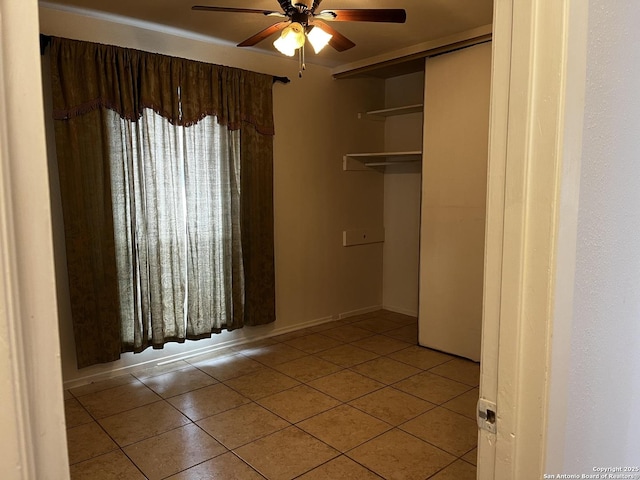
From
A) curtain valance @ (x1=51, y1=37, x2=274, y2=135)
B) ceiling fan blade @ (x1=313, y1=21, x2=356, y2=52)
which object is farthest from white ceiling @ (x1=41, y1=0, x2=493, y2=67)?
ceiling fan blade @ (x1=313, y1=21, x2=356, y2=52)

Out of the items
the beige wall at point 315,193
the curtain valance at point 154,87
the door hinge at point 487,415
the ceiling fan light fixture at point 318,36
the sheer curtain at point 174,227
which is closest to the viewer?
the door hinge at point 487,415

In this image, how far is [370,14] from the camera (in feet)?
7.86

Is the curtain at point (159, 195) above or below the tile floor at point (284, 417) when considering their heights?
above

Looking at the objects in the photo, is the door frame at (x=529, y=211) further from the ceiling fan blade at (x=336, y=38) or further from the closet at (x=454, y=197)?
the closet at (x=454, y=197)

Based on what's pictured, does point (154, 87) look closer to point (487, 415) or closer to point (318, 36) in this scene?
point (318, 36)

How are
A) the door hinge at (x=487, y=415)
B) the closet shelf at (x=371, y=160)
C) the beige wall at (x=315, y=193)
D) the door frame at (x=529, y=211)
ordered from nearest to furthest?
1. the door frame at (x=529, y=211)
2. the door hinge at (x=487, y=415)
3. the beige wall at (x=315, y=193)
4. the closet shelf at (x=371, y=160)

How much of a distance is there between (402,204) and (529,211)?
13.7 feet

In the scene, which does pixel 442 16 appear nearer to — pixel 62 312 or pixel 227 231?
pixel 227 231

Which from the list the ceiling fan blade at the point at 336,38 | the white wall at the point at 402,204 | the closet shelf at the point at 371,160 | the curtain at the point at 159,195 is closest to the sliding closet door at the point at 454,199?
the closet shelf at the point at 371,160

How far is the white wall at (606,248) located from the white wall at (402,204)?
358cm

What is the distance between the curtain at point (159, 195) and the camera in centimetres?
302

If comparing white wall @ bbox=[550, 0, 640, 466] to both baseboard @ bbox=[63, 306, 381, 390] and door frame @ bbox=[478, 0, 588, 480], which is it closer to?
door frame @ bbox=[478, 0, 588, 480]

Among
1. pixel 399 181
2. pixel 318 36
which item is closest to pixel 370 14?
pixel 318 36

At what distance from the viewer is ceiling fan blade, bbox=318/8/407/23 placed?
236 cm
